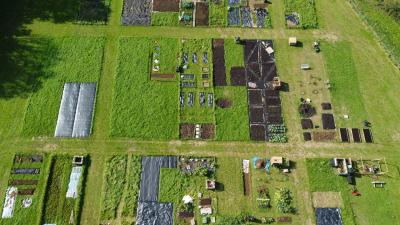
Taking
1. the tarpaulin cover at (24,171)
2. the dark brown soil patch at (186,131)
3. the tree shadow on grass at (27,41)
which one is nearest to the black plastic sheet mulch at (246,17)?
the dark brown soil patch at (186,131)

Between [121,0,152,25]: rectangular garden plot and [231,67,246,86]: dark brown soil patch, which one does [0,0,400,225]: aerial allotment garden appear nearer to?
[121,0,152,25]: rectangular garden plot

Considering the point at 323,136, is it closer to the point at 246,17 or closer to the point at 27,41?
the point at 246,17

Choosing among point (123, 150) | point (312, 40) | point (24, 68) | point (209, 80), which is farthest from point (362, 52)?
point (24, 68)

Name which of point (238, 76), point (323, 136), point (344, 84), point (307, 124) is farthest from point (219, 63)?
point (344, 84)

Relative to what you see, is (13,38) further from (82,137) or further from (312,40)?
(312,40)

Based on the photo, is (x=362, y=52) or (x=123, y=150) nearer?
(x=123, y=150)

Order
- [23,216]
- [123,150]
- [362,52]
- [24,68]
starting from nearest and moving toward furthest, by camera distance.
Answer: [23,216]
[123,150]
[24,68]
[362,52]

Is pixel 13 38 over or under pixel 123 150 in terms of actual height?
over
